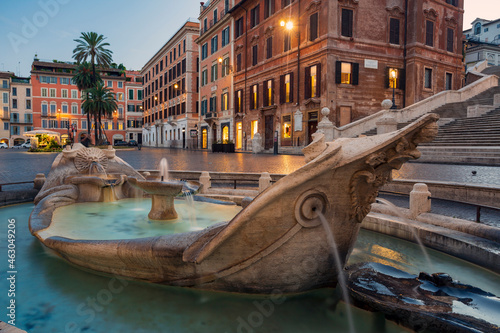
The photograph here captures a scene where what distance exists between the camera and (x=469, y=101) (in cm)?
2222

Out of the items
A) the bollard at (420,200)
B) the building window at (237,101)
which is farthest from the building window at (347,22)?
the bollard at (420,200)

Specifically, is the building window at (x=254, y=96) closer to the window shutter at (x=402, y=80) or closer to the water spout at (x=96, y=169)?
the window shutter at (x=402, y=80)

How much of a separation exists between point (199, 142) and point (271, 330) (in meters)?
43.0

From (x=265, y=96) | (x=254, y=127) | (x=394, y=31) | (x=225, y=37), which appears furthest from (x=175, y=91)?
(x=394, y=31)

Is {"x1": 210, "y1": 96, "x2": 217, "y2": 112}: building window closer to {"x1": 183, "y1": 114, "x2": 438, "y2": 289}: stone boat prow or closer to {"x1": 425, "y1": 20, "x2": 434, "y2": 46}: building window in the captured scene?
{"x1": 425, "y1": 20, "x2": 434, "y2": 46}: building window

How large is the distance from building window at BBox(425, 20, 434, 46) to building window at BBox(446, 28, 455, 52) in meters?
2.38

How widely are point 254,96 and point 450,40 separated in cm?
1698

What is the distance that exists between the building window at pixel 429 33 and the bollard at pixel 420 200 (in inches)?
994

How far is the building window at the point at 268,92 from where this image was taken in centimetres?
Answer: 2963

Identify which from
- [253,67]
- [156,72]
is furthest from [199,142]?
[156,72]

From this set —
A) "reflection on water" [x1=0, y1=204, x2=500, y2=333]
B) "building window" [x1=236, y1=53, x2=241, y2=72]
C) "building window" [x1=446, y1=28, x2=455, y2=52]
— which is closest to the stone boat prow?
"reflection on water" [x1=0, y1=204, x2=500, y2=333]

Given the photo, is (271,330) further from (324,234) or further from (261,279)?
(324,234)

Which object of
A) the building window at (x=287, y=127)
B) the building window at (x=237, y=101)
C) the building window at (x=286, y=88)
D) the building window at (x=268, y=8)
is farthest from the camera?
the building window at (x=237, y=101)

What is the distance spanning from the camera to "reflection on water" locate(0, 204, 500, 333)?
2719mm
